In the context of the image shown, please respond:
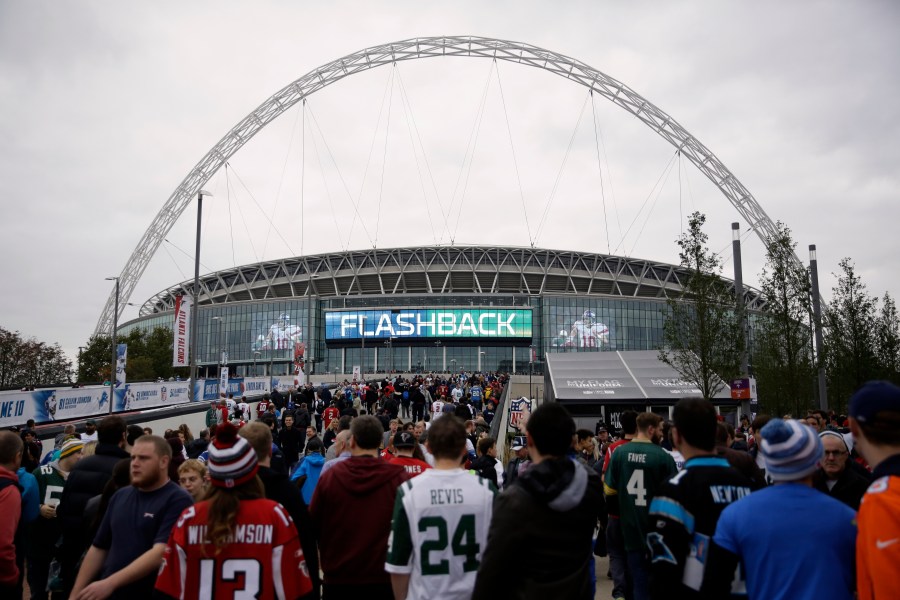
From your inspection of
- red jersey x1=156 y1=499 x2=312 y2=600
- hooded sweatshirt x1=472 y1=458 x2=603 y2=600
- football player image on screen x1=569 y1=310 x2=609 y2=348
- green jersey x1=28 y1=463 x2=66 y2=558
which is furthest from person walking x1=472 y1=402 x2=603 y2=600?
football player image on screen x1=569 y1=310 x2=609 y2=348

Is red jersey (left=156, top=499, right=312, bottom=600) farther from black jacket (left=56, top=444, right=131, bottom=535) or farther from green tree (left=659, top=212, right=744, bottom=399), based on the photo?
green tree (left=659, top=212, right=744, bottom=399)

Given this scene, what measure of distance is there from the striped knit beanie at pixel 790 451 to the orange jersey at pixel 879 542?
1.27 feet

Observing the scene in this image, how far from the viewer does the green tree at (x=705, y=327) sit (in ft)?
73.2

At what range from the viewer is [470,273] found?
108375 millimetres

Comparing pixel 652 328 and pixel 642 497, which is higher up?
pixel 652 328

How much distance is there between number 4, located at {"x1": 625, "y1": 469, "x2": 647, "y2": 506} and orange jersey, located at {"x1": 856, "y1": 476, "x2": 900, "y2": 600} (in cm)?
320

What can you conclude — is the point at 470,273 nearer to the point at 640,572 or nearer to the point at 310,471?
the point at 310,471

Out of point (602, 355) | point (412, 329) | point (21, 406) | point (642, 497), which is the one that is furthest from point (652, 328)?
point (642, 497)

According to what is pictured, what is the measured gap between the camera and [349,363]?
102 metres

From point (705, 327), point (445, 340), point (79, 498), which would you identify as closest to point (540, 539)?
point (79, 498)

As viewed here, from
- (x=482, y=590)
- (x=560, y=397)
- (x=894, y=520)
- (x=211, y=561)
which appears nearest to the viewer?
(x=894, y=520)

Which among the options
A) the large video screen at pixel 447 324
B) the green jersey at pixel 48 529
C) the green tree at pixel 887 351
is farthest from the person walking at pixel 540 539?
the large video screen at pixel 447 324

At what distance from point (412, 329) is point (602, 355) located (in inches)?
2665

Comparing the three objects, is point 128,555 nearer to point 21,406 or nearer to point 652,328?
point 21,406
